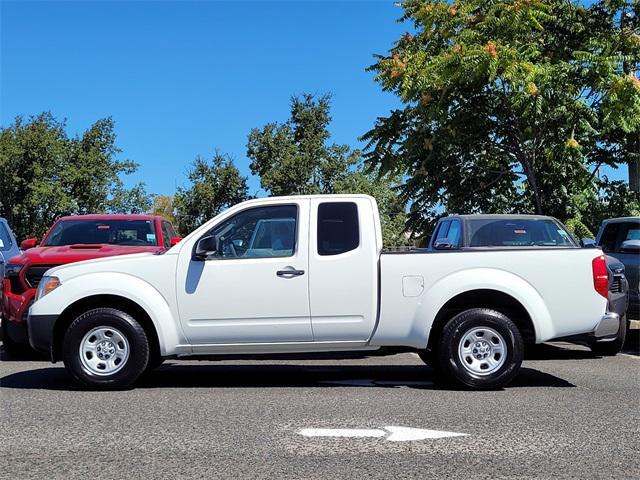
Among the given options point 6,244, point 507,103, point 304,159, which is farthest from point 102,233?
point 304,159

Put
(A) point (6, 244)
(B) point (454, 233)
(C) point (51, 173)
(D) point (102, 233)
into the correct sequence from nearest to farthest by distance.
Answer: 1. (D) point (102, 233)
2. (B) point (454, 233)
3. (A) point (6, 244)
4. (C) point (51, 173)

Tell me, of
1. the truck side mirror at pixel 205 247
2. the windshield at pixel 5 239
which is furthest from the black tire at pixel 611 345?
the windshield at pixel 5 239

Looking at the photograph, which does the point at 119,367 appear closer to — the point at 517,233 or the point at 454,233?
the point at 454,233

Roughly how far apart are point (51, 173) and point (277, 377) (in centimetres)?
3834

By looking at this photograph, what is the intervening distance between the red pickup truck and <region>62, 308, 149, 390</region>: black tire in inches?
90.9

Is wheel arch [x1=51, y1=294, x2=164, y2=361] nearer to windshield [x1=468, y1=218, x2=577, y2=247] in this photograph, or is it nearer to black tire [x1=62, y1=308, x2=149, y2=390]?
black tire [x1=62, y1=308, x2=149, y2=390]

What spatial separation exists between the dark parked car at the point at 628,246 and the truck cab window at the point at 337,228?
16.6 ft

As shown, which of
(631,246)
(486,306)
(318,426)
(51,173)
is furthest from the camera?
(51,173)

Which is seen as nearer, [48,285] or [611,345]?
[48,285]

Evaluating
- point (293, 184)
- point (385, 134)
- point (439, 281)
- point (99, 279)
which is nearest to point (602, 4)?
point (385, 134)

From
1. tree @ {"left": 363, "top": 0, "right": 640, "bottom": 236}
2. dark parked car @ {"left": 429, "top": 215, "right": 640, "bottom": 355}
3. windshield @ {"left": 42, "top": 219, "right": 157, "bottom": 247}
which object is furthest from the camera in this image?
tree @ {"left": 363, "top": 0, "right": 640, "bottom": 236}

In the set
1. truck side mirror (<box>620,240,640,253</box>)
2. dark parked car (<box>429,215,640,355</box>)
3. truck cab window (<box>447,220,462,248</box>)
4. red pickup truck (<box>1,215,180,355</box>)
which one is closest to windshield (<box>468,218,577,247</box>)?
dark parked car (<box>429,215,640,355</box>)

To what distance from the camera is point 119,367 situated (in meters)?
7.42

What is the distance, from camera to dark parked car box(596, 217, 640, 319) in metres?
10.9
